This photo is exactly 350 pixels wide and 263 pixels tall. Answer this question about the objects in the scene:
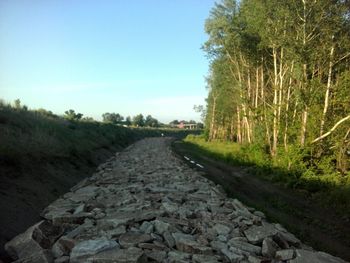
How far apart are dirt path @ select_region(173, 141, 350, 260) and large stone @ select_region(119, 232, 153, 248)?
5023 millimetres

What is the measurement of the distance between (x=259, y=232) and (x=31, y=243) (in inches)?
206

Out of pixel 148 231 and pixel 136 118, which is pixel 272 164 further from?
pixel 136 118

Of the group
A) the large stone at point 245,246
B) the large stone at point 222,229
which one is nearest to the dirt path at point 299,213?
the large stone at point 222,229

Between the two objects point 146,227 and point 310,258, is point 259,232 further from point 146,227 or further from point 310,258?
point 146,227

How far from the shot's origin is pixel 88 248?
778 cm

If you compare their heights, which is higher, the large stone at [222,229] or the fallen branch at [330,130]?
the fallen branch at [330,130]

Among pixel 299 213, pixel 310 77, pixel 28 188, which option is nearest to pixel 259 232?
pixel 299 213

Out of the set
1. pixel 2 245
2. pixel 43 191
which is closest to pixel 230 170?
pixel 43 191

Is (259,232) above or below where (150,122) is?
below

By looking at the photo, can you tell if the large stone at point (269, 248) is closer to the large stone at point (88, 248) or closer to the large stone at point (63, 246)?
the large stone at point (88, 248)

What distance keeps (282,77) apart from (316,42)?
418 cm

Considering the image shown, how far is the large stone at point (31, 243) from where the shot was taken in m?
7.77

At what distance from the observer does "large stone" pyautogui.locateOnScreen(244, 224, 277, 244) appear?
932cm

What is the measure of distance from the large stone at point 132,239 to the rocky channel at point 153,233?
0.02 m
